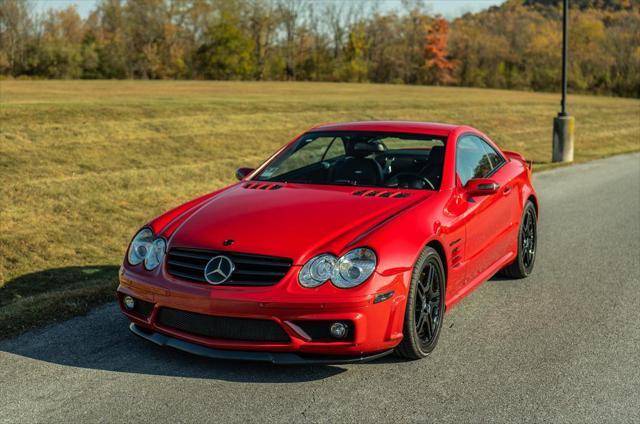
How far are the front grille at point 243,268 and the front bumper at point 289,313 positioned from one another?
5 centimetres

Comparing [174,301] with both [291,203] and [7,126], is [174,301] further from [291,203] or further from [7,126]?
[7,126]

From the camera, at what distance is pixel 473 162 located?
6.39m

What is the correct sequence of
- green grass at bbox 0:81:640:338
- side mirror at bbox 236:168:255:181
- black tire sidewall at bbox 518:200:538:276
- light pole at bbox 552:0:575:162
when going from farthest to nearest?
light pole at bbox 552:0:575:162, green grass at bbox 0:81:640:338, black tire sidewall at bbox 518:200:538:276, side mirror at bbox 236:168:255:181

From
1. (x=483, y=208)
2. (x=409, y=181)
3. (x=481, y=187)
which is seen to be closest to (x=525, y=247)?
(x=483, y=208)

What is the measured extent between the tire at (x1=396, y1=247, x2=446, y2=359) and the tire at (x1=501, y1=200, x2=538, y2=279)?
81.0 inches

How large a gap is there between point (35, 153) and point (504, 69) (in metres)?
69.0

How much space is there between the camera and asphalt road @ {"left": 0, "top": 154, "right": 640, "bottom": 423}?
4098mm

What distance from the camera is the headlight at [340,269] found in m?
4.45

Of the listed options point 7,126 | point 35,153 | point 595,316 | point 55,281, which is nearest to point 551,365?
point 595,316

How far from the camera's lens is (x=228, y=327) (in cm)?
451

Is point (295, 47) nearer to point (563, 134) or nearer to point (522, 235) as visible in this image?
point (563, 134)

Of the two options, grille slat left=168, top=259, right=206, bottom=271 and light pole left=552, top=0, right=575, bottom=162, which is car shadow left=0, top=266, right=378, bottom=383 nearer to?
grille slat left=168, top=259, right=206, bottom=271

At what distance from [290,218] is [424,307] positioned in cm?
102

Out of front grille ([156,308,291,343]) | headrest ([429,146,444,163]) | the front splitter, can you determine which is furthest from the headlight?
headrest ([429,146,444,163])
